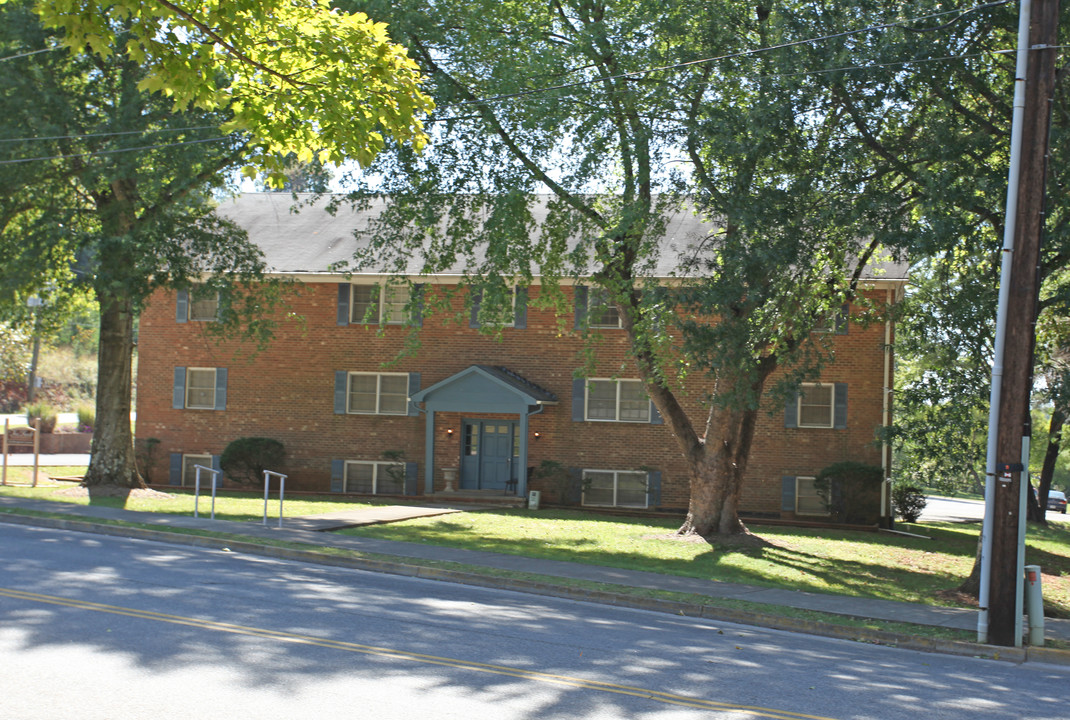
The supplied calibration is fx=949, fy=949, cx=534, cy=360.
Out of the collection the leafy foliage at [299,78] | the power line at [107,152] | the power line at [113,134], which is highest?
the power line at [113,134]

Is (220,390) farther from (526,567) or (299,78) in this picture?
(299,78)

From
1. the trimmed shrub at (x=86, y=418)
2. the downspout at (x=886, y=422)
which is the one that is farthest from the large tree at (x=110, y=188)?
the trimmed shrub at (x=86, y=418)

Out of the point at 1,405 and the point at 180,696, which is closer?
the point at 180,696

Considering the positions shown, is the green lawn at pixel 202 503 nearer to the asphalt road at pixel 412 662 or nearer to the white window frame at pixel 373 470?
the white window frame at pixel 373 470

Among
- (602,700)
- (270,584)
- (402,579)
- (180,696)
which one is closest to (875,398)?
(402,579)

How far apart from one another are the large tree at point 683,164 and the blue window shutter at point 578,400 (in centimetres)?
673

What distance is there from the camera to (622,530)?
20219 millimetres

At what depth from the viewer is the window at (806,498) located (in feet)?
81.6

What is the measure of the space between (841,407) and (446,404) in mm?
10356

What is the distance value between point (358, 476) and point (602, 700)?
21016 mm

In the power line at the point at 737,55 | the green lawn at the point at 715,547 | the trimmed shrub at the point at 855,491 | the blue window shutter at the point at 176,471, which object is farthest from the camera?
the blue window shutter at the point at 176,471

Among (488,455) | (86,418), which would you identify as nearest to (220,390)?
(488,455)

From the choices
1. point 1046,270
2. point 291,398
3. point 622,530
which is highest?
point 1046,270

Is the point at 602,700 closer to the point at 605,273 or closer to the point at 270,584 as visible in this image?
the point at 270,584
